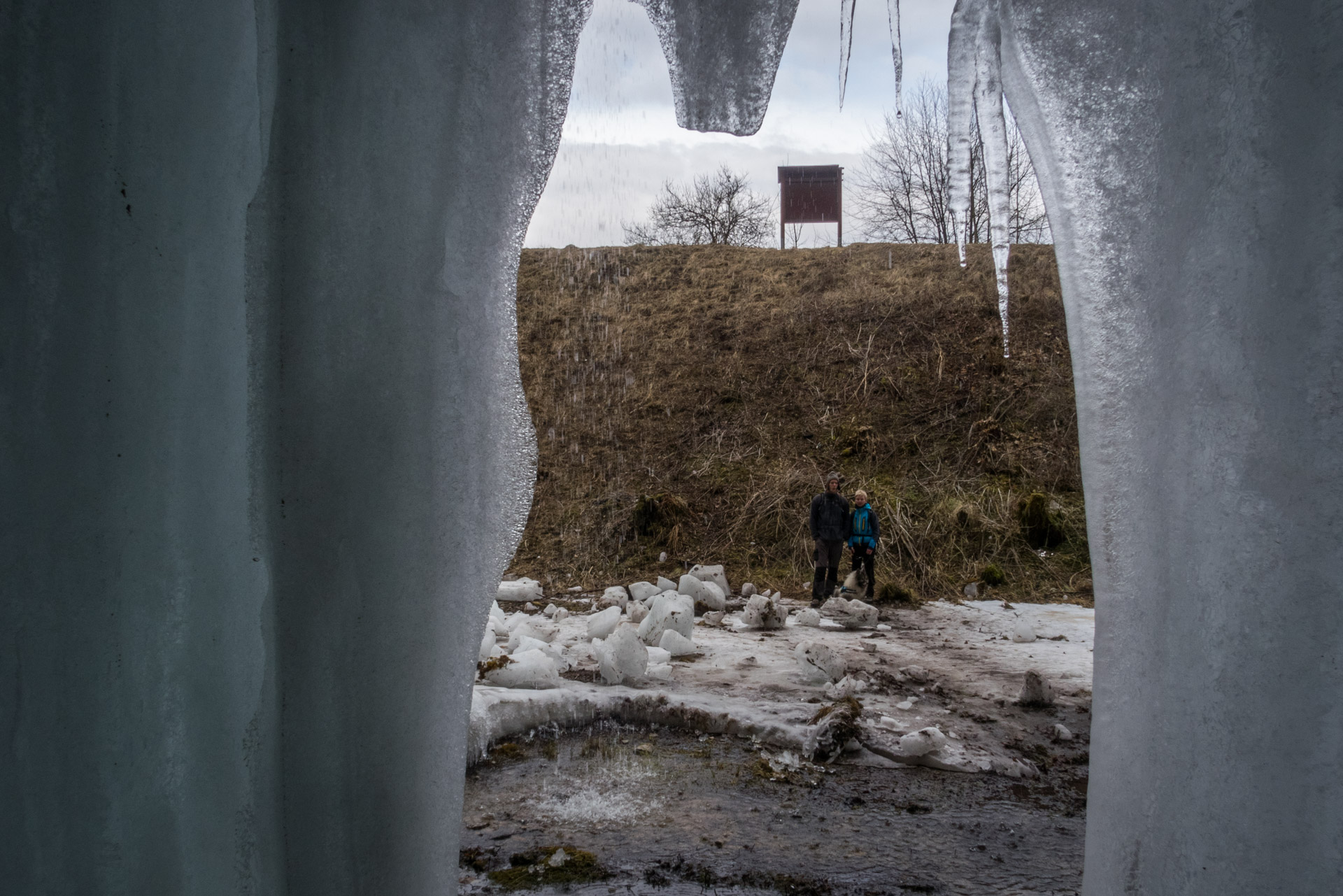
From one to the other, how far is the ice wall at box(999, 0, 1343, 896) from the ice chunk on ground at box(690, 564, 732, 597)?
7.26m

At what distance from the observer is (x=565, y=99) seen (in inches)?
79.2

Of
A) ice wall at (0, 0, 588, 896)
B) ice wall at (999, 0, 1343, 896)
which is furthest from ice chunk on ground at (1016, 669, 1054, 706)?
ice wall at (0, 0, 588, 896)

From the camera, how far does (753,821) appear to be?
3.61 m

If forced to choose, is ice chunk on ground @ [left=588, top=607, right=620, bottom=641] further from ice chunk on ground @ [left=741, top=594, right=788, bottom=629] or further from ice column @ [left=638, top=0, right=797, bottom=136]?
ice column @ [left=638, top=0, right=797, bottom=136]

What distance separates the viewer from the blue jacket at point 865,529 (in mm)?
8688

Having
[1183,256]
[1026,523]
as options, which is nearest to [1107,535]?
[1183,256]

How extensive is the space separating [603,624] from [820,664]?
2.04 metres

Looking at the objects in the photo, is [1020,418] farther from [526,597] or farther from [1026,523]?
[526,597]

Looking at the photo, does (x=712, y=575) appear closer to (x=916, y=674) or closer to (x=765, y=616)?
(x=765, y=616)

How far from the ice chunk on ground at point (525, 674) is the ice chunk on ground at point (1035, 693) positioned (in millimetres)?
3108

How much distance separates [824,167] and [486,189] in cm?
1550

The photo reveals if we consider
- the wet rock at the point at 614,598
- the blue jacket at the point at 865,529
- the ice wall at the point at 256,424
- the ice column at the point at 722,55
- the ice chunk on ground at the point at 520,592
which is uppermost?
the ice column at the point at 722,55

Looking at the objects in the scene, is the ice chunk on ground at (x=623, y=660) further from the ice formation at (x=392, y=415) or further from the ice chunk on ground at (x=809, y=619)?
the ice formation at (x=392, y=415)

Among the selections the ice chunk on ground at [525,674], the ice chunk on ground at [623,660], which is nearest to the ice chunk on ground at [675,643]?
the ice chunk on ground at [623,660]
